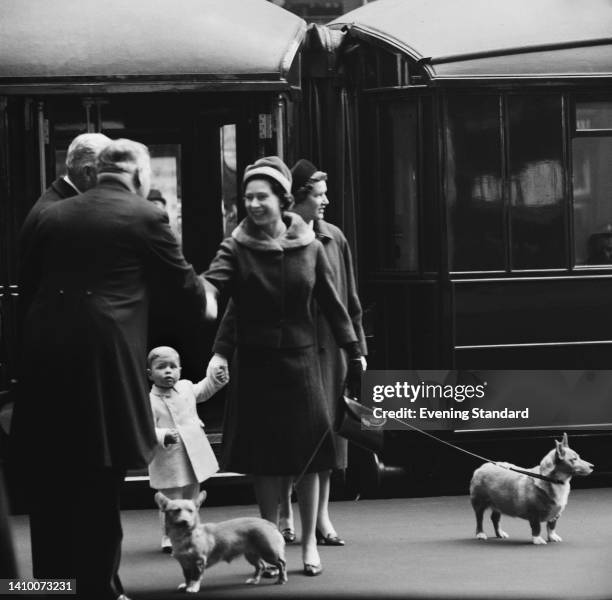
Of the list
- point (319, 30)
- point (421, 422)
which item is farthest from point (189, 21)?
point (421, 422)

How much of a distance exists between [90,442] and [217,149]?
17.1 feet

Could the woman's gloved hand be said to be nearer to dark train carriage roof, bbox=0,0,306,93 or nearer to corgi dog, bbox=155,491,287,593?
corgi dog, bbox=155,491,287,593

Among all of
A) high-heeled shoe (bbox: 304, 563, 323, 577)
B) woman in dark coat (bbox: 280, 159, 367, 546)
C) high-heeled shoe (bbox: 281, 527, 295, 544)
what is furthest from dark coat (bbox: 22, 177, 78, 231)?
high-heeled shoe (bbox: 281, 527, 295, 544)

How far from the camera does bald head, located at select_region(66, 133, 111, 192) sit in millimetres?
6266

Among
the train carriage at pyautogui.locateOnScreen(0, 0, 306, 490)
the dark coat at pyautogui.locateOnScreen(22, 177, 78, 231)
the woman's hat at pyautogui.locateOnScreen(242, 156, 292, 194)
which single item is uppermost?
the train carriage at pyautogui.locateOnScreen(0, 0, 306, 490)

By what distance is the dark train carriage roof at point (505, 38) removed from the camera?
9.64 m

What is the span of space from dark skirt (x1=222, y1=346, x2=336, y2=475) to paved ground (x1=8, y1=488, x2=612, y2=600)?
20.4 inches

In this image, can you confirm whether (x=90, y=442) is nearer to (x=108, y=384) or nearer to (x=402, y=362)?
(x=108, y=384)

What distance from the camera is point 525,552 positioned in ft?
24.9

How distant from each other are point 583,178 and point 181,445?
357cm

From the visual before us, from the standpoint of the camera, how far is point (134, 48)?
9086mm

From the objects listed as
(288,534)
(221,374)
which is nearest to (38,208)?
(221,374)

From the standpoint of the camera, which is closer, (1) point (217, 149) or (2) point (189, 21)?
Answer: (2) point (189, 21)

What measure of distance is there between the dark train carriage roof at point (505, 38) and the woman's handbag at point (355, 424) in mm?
3188
